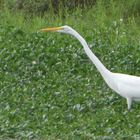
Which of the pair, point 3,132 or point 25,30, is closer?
point 3,132

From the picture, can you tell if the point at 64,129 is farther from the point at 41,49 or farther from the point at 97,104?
the point at 41,49

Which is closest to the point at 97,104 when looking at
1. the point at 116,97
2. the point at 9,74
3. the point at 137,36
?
the point at 116,97

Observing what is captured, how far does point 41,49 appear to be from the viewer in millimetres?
10500

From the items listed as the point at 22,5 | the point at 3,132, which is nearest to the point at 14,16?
the point at 22,5

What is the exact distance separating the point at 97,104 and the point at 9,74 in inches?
79.5

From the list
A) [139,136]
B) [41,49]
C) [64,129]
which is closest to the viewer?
[139,136]

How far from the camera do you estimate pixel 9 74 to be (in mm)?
9773

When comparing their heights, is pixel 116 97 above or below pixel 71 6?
below

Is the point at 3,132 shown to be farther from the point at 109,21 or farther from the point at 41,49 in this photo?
the point at 109,21

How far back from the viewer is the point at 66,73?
957 centimetres

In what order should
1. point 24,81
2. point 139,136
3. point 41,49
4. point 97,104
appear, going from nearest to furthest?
point 139,136 → point 97,104 → point 24,81 → point 41,49

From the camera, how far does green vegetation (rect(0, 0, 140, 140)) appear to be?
7305 millimetres

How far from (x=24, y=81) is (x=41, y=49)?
47.9 inches

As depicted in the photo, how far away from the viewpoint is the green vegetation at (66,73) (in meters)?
7.30
